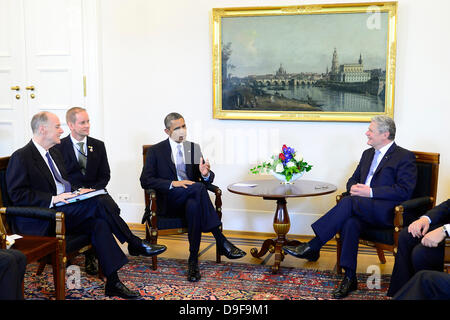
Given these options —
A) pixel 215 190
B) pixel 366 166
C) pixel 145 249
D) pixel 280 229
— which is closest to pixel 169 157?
pixel 215 190

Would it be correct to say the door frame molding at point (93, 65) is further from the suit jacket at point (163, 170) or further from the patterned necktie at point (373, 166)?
the patterned necktie at point (373, 166)

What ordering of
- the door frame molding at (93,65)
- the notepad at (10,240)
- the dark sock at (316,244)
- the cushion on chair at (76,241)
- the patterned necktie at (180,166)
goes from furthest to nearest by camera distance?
the door frame molding at (93,65), the patterned necktie at (180,166), the dark sock at (316,244), the cushion on chair at (76,241), the notepad at (10,240)

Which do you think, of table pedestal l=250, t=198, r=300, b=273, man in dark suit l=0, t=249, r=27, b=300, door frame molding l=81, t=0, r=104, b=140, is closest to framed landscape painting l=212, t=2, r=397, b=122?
table pedestal l=250, t=198, r=300, b=273

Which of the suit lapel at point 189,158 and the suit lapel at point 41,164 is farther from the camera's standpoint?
the suit lapel at point 189,158

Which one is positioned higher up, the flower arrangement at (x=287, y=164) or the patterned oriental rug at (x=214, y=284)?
the flower arrangement at (x=287, y=164)

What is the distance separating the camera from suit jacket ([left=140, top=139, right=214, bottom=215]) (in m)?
4.80

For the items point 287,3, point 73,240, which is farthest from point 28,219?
point 287,3

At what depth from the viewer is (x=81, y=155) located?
15.8ft

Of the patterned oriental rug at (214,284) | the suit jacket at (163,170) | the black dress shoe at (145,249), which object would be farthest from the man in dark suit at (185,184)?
the black dress shoe at (145,249)

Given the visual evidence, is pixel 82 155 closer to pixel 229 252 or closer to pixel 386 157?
pixel 229 252

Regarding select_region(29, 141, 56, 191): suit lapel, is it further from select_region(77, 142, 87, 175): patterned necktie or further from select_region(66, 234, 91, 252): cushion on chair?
select_region(77, 142, 87, 175): patterned necktie

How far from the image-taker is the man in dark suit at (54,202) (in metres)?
3.89

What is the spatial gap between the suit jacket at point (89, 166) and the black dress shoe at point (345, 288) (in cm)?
231

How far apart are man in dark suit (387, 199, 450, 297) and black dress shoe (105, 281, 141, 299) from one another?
75.7 inches
